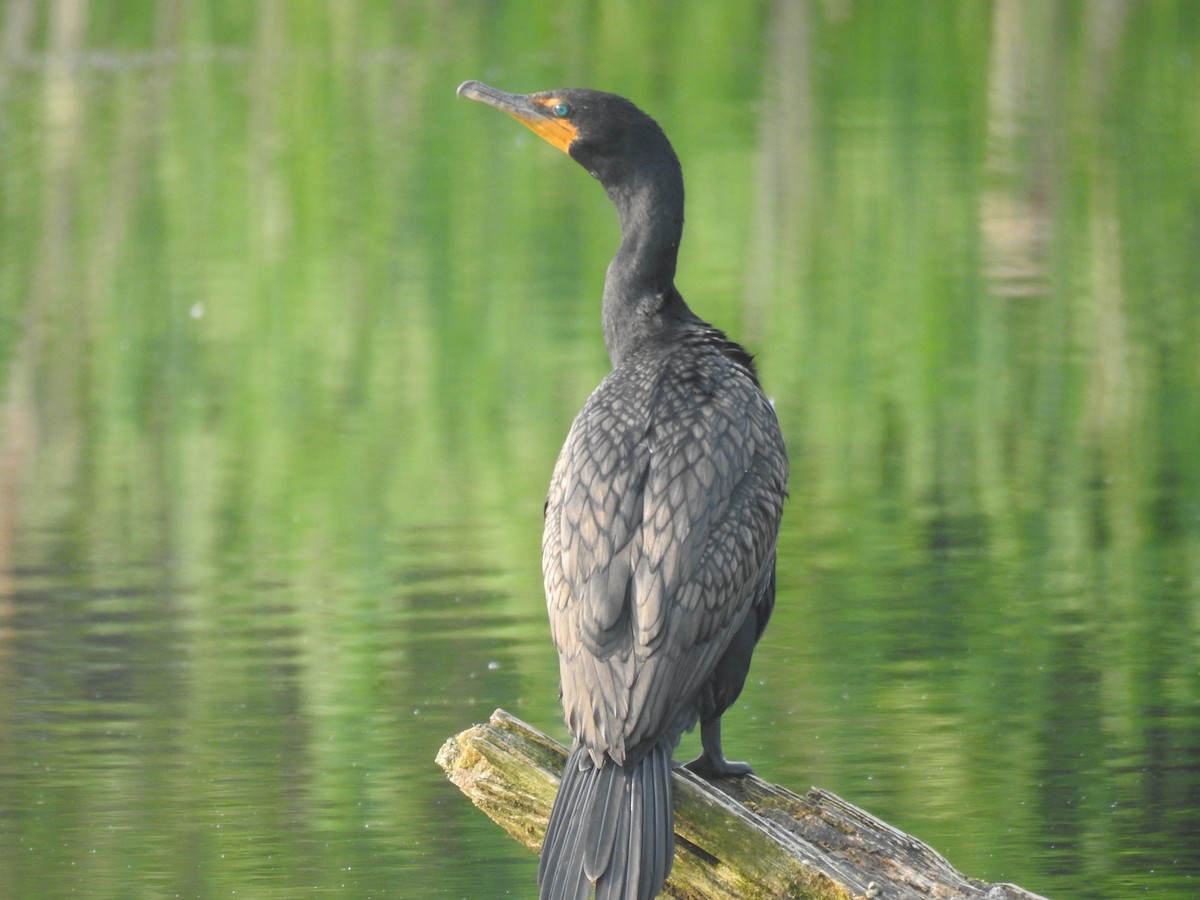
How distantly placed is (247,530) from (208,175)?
10.7 metres

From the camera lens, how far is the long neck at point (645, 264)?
17.9 feet

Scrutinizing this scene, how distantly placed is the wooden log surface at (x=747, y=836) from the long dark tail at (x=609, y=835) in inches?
5.0

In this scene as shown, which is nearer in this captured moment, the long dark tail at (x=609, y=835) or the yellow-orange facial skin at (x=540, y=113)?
the long dark tail at (x=609, y=835)

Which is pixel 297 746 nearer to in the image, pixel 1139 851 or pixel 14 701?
pixel 14 701

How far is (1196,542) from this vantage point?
28.0 ft

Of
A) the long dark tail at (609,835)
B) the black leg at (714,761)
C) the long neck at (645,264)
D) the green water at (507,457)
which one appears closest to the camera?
the long dark tail at (609,835)

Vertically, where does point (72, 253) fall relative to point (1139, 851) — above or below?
above

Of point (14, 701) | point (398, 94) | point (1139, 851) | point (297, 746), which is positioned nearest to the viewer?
point (1139, 851)

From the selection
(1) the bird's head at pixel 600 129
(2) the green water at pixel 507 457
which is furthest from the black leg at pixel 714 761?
(1) the bird's head at pixel 600 129

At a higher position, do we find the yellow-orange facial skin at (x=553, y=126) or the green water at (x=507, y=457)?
the yellow-orange facial skin at (x=553, y=126)

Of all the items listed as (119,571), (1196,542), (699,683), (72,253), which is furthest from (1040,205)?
(699,683)

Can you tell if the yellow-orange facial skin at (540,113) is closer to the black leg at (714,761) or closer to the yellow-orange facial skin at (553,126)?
the yellow-orange facial skin at (553,126)

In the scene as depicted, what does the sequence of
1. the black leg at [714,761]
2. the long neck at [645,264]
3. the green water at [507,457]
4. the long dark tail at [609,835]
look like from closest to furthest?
the long dark tail at [609,835] → the black leg at [714,761] → the long neck at [645,264] → the green water at [507,457]

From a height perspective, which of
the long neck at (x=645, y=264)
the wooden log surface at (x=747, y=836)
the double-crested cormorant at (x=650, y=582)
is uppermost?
the long neck at (x=645, y=264)
